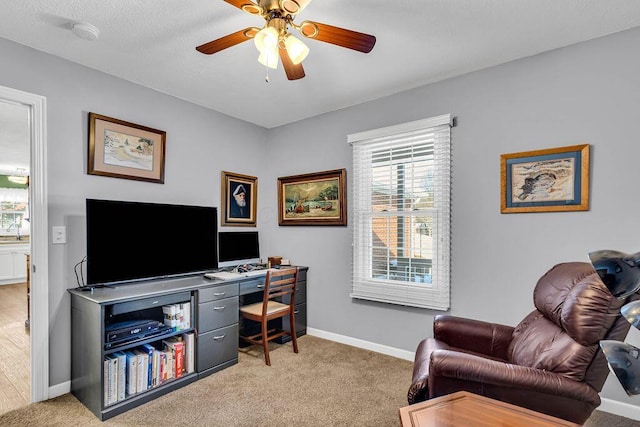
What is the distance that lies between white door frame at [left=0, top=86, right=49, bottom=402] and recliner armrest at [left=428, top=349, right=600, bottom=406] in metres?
2.67

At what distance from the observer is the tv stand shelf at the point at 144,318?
221cm

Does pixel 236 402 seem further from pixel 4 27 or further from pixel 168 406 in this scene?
pixel 4 27

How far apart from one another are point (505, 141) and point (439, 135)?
53cm

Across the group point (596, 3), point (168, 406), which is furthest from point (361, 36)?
Result: point (168, 406)

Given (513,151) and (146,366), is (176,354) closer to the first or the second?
(146,366)

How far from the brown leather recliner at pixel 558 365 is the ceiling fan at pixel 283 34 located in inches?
65.2

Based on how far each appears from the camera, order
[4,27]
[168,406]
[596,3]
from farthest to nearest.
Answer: [168,406] < [4,27] < [596,3]

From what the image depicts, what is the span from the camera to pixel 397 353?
10.3 feet

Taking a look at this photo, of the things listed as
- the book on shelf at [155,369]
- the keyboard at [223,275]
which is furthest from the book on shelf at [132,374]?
the keyboard at [223,275]

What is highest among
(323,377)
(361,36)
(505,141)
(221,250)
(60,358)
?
(361,36)

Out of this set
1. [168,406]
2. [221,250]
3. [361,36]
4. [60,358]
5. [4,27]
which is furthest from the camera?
[221,250]

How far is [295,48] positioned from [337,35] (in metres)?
0.23

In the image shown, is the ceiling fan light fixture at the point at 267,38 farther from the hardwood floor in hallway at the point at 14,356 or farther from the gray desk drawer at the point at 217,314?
the hardwood floor in hallway at the point at 14,356

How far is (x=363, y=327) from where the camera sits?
11.1 ft
